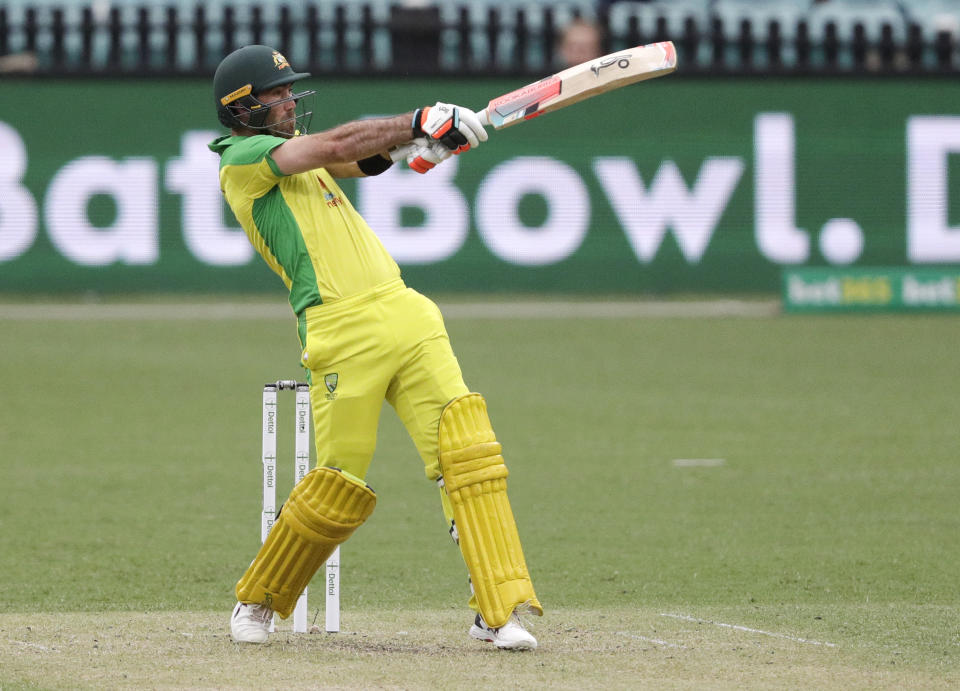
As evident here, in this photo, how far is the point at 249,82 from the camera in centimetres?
573

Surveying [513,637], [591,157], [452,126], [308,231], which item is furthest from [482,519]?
[591,157]

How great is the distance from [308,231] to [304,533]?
1020mm

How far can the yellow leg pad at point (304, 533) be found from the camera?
552 cm

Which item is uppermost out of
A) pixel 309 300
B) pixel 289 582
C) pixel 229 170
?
pixel 229 170

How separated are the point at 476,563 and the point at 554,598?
5.15ft

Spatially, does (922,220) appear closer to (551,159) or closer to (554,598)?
(551,159)

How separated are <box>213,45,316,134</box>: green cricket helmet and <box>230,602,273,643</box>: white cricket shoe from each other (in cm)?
168

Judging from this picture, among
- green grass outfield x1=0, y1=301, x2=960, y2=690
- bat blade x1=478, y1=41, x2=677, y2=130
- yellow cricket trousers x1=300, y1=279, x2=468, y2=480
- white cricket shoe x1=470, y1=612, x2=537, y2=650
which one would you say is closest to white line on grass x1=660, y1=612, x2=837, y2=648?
green grass outfield x1=0, y1=301, x2=960, y2=690

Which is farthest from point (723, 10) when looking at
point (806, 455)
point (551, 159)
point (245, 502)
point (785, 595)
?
point (785, 595)

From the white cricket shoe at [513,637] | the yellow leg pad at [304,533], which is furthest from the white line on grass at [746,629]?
the yellow leg pad at [304,533]

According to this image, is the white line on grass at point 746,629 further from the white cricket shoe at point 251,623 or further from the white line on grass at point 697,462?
the white line on grass at point 697,462

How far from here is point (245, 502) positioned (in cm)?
944

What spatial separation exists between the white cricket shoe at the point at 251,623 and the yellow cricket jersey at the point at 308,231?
3.42 ft

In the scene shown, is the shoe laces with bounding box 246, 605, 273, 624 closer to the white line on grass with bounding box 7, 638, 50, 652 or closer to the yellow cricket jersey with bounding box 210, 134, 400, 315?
the white line on grass with bounding box 7, 638, 50, 652
